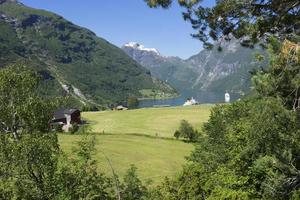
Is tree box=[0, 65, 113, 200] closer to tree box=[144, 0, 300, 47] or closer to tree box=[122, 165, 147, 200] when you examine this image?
tree box=[122, 165, 147, 200]

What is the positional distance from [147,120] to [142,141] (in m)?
42.6

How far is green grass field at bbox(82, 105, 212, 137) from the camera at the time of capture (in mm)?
122188

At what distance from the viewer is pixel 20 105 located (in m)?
32.7

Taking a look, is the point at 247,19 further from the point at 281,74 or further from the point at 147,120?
the point at 147,120

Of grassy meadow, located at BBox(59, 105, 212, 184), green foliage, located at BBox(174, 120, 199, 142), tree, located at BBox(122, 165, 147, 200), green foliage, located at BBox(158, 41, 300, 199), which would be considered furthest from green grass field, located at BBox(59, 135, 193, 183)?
tree, located at BBox(122, 165, 147, 200)

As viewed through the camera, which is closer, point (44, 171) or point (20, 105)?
point (44, 171)

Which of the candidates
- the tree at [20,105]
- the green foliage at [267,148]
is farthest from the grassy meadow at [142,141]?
the green foliage at [267,148]

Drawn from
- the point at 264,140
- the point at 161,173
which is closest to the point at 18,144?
the point at 264,140

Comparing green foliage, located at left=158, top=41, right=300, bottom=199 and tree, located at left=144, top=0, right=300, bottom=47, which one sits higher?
tree, located at left=144, top=0, right=300, bottom=47

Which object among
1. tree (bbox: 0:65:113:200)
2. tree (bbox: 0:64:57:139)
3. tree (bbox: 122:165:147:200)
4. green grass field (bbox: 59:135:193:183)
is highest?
tree (bbox: 0:64:57:139)

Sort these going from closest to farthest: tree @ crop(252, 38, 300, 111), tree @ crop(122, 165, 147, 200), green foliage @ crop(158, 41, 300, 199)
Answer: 1. tree @ crop(252, 38, 300, 111)
2. green foliage @ crop(158, 41, 300, 199)
3. tree @ crop(122, 165, 147, 200)

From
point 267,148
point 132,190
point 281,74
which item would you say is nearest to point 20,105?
point 132,190

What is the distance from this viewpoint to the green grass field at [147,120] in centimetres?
12219

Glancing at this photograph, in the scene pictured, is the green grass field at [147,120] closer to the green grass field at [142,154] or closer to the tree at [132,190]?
the green grass field at [142,154]
